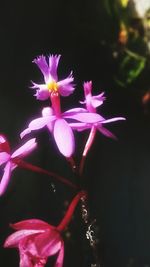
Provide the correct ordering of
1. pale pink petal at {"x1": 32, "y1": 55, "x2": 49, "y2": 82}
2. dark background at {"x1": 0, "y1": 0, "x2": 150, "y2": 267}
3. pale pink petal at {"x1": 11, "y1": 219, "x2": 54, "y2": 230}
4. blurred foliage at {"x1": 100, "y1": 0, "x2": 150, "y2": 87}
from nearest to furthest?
pale pink petal at {"x1": 11, "y1": 219, "x2": 54, "y2": 230}
pale pink petal at {"x1": 32, "y1": 55, "x2": 49, "y2": 82}
dark background at {"x1": 0, "y1": 0, "x2": 150, "y2": 267}
blurred foliage at {"x1": 100, "y1": 0, "x2": 150, "y2": 87}

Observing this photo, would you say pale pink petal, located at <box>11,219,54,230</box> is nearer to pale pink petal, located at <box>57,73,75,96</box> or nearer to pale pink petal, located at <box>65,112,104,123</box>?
pale pink petal, located at <box>65,112,104,123</box>

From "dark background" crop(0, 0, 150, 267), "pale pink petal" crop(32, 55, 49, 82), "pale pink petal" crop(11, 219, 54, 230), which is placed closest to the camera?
"pale pink petal" crop(11, 219, 54, 230)

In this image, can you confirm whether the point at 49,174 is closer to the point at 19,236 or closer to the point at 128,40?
the point at 19,236

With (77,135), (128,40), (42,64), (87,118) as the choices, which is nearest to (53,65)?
(42,64)

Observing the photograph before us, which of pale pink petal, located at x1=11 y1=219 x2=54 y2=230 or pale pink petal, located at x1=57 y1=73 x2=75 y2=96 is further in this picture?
pale pink petal, located at x1=57 y1=73 x2=75 y2=96

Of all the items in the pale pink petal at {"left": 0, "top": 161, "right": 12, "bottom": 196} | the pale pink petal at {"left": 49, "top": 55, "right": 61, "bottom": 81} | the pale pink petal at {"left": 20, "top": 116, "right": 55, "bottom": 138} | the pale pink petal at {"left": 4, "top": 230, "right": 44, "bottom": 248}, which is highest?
the pale pink petal at {"left": 49, "top": 55, "right": 61, "bottom": 81}

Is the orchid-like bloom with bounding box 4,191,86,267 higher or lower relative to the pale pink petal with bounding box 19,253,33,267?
higher

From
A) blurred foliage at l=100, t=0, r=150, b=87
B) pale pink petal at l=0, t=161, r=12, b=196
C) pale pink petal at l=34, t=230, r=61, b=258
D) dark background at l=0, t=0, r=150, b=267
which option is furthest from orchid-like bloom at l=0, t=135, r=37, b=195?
blurred foliage at l=100, t=0, r=150, b=87

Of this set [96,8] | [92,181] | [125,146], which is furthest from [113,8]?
[92,181]
